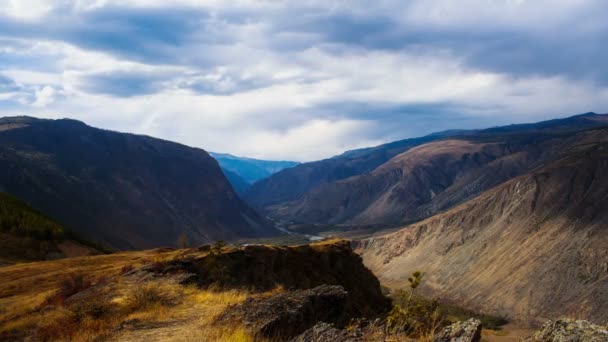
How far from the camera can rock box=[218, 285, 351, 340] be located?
33.3 ft

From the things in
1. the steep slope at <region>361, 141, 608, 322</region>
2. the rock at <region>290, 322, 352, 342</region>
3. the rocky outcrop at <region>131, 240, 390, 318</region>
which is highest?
the rock at <region>290, 322, 352, 342</region>

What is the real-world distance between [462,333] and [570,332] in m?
1.44

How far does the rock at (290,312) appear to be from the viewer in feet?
33.3

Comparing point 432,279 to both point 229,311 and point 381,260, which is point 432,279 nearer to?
point 381,260

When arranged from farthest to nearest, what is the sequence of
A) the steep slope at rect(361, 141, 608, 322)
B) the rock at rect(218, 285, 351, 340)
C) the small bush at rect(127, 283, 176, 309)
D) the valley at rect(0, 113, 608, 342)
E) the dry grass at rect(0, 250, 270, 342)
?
the steep slope at rect(361, 141, 608, 322), the small bush at rect(127, 283, 176, 309), the valley at rect(0, 113, 608, 342), the dry grass at rect(0, 250, 270, 342), the rock at rect(218, 285, 351, 340)

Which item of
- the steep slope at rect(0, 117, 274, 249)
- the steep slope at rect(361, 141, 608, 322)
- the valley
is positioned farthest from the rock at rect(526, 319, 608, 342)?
the steep slope at rect(0, 117, 274, 249)

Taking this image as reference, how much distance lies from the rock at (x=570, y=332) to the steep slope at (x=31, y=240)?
46.5 m

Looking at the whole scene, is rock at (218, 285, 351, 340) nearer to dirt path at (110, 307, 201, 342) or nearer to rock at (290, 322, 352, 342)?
dirt path at (110, 307, 201, 342)

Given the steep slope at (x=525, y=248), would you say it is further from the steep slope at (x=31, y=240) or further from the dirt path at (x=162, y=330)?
the dirt path at (x=162, y=330)

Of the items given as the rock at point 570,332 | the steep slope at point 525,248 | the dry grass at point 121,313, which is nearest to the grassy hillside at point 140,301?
the dry grass at point 121,313

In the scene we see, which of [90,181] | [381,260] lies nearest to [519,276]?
[381,260]

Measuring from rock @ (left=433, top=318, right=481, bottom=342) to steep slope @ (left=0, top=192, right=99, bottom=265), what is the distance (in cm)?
4525

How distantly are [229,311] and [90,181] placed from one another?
18029 centimetres

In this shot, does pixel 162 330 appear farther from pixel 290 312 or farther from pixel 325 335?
pixel 325 335
